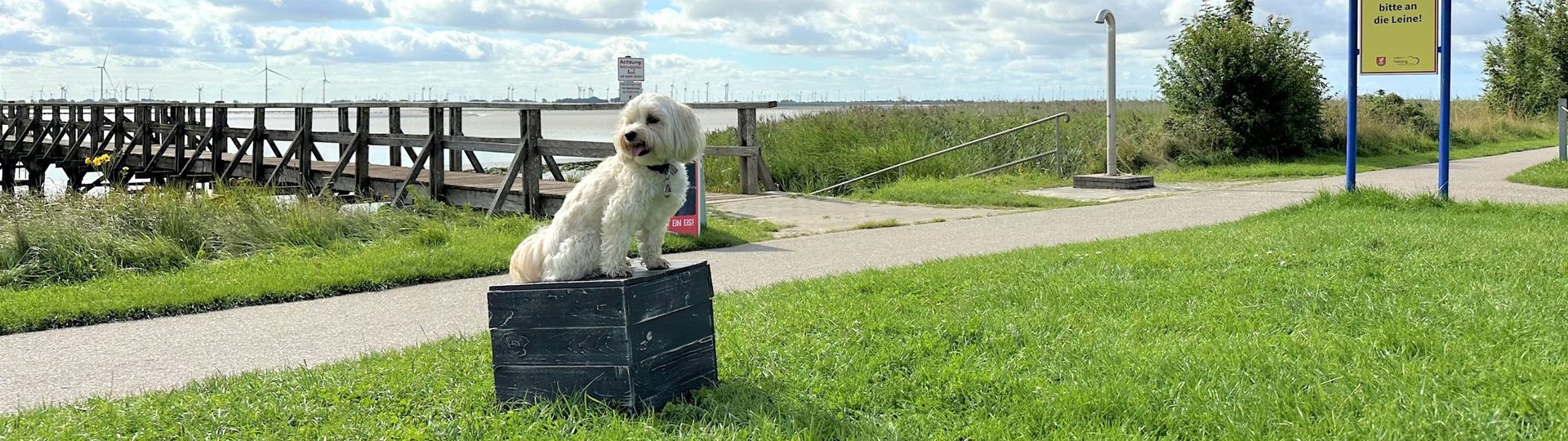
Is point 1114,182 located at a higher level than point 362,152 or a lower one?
lower

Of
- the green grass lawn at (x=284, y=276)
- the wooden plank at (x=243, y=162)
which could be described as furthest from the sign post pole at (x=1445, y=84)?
the wooden plank at (x=243, y=162)

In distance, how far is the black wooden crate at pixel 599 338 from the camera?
4578 millimetres

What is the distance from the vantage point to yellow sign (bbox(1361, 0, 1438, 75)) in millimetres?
12438

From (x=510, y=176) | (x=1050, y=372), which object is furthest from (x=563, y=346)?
(x=510, y=176)

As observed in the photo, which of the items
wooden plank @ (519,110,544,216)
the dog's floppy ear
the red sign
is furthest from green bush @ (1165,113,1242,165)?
the dog's floppy ear

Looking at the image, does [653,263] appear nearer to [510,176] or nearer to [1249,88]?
[510,176]

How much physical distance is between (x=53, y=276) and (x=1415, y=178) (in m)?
17.0

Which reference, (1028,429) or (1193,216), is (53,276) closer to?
(1028,429)

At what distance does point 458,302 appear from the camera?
7.80 meters

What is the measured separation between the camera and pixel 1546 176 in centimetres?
1658

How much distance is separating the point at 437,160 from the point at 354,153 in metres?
2.86

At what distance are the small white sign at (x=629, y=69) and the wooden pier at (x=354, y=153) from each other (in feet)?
3.92

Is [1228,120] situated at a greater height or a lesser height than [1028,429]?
greater

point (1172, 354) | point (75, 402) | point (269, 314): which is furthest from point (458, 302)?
point (1172, 354)
